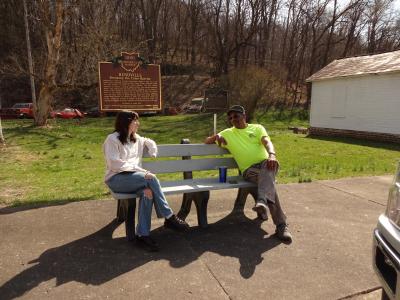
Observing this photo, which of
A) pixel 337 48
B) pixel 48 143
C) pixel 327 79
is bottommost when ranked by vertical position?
pixel 48 143

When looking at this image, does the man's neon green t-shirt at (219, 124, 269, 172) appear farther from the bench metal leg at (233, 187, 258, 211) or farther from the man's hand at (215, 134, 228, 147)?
the bench metal leg at (233, 187, 258, 211)

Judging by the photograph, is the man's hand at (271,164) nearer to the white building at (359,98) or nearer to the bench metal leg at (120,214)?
the bench metal leg at (120,214)

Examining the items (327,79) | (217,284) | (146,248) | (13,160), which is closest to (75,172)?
(13,160)

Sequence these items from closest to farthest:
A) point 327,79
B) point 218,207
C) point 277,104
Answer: point 218,207
point 327,79
point 277,104

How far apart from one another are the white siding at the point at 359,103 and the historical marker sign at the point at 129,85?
Result: 41.1 feet

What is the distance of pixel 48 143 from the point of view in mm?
13203

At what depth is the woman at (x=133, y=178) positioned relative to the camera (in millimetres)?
3775

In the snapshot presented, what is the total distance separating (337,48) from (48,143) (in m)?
39.5

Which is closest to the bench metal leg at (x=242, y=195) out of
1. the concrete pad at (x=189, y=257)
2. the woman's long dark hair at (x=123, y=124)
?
the concrete pad at (x=189, y=257)

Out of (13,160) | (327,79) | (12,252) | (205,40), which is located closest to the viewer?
(12,252)

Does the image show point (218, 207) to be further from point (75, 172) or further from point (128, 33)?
point (128, 33)

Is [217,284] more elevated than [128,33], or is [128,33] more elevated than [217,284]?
[128,33]

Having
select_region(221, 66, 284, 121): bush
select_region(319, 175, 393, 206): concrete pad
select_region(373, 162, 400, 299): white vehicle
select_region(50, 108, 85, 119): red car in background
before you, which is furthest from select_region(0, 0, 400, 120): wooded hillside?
select_region(373, 162, 400, 299): white vehicle

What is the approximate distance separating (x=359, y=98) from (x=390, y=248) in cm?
1621
